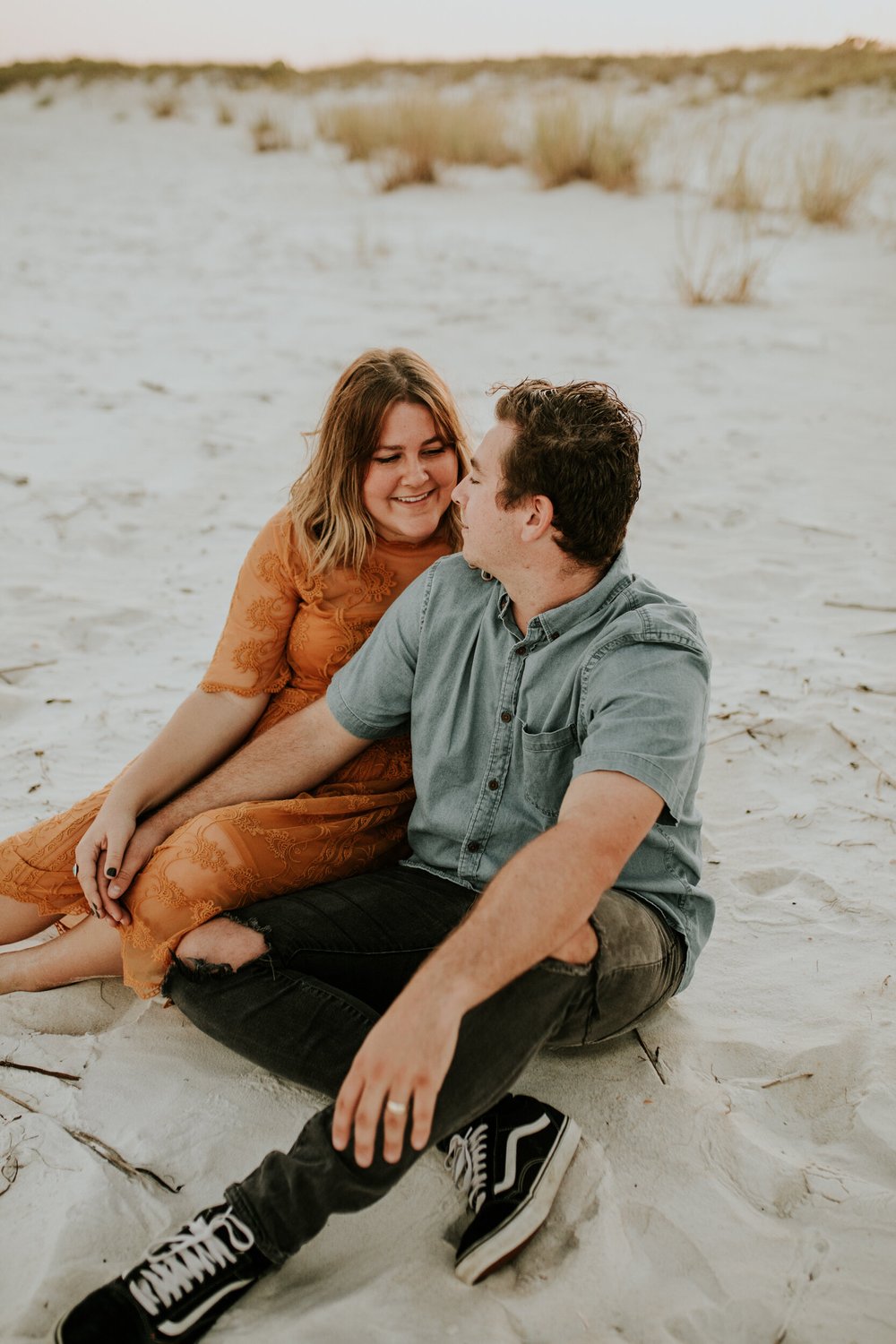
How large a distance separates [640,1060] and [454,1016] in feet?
2.54

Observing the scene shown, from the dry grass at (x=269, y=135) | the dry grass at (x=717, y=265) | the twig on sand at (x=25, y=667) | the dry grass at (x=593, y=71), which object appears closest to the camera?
the twig on sand at (x=25, y=667)

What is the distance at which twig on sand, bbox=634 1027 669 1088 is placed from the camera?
6.90 feet

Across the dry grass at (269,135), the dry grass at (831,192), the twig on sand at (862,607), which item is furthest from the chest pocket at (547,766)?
the dry grass at (269,135)

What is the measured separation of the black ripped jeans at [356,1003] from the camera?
5.32 feet

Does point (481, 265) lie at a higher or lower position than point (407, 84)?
lower

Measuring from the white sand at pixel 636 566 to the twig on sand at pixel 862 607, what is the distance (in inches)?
0.6

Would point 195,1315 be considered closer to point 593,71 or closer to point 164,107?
point 164,107

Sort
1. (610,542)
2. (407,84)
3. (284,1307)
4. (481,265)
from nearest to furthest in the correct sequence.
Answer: (284,1307), (610,542), (481,265), (407,84)

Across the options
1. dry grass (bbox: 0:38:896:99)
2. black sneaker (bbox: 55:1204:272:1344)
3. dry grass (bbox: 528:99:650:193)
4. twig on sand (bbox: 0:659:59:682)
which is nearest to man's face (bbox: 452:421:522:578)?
black sneaker (bbox: 55:1204:272:1344)

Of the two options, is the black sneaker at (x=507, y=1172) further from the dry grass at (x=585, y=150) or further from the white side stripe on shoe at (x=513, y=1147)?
the dry grass at (x=585, y=150)

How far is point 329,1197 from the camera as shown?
1.61 m

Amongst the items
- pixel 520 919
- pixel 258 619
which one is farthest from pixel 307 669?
pixel 520 919

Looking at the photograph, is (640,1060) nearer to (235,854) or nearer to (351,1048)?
(351,1048)

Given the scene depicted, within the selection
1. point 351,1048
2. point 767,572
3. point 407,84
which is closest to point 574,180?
point 767,572
